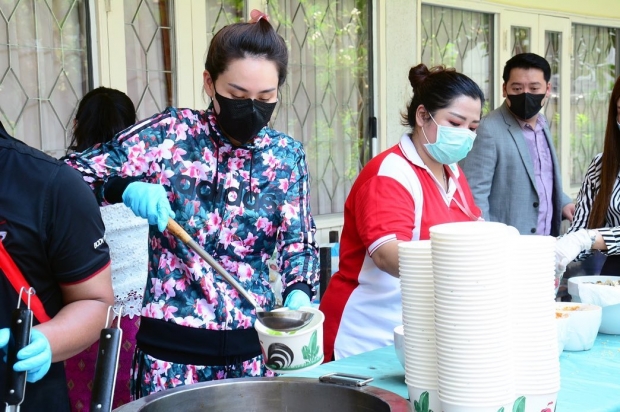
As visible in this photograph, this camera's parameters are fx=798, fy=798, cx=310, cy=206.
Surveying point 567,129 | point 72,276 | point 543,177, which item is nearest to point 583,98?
point 567,129

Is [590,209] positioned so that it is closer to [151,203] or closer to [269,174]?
[269,174]

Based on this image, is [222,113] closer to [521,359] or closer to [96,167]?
[96,167]

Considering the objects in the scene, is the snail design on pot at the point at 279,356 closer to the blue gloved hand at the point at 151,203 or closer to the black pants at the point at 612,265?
the blue gloved hand at the point at 151,203

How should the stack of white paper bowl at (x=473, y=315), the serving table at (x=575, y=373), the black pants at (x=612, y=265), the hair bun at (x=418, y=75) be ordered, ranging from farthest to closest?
1. the black pants at (x=612, y=265)
2. the hair bun at (x=418, y=75)
3. the serving table at (x=575, y=373)
4. the stack of white paper bowl at (x=473, y=315)

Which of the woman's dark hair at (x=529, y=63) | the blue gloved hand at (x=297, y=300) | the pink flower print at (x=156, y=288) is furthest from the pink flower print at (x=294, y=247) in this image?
the woman's dark hair at (x=529, y=63)

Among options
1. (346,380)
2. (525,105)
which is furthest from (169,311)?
(525,105)

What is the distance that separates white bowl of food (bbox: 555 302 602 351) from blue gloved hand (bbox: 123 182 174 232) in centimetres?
116

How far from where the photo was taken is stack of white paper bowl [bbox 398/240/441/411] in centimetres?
155

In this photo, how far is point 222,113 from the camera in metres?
2.02

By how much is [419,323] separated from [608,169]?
2.17 meters

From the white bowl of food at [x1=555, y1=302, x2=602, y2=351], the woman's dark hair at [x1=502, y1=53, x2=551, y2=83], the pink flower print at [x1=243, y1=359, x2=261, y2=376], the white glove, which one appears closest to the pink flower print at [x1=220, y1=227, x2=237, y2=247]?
Result: the pink flower print at [x1=243, y1=359, x2=261, y2=376]

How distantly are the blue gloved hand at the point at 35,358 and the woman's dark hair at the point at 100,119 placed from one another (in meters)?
1.82

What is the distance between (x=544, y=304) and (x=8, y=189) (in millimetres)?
1065

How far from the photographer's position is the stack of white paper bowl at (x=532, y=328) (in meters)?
1.52
